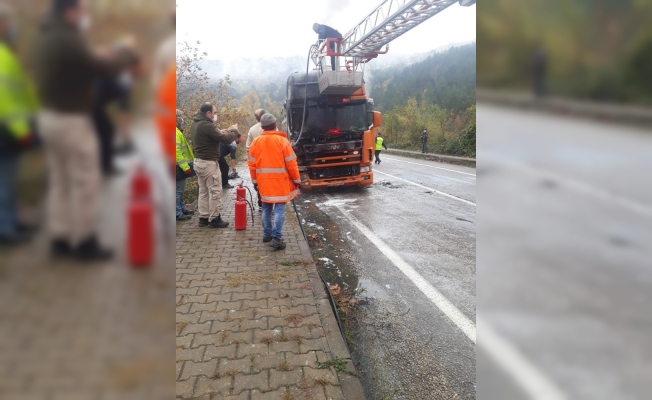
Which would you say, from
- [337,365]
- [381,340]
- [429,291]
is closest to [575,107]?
[337,365]

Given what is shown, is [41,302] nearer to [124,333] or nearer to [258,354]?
[124,333]

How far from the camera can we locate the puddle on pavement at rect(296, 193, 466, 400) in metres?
2.58

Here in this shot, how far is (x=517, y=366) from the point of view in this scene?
650mm

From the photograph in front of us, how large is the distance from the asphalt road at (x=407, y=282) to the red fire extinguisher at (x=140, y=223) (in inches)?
91.1

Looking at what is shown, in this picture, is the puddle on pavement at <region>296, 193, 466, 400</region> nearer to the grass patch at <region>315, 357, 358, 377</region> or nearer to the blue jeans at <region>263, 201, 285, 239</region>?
the grass patch at <region>315, 357, 358, 377</region>

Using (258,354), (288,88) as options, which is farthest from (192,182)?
(258,354)

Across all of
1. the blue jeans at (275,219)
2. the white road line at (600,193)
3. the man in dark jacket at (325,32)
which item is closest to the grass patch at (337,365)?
the white road line at (600,193)

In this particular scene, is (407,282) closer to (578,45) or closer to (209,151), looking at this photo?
(209,151)

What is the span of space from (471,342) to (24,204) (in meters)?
3.08

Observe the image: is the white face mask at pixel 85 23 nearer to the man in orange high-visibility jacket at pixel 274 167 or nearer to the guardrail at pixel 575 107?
the guardrail at pixel 575 107

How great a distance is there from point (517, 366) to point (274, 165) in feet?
14.7

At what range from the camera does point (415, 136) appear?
108ft

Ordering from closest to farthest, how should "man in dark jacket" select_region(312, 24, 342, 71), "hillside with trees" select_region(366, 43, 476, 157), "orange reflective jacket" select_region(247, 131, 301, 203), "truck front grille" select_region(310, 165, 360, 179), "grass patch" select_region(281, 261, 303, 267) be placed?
1. "grass patch" select_region(281, 261, 303, 267)
2. "orange reflective jacket" select_region(247, 131, 301, 203)
3. "truck front grille" select_region(310, 165, 360, 179)
4. "man in dark jacket" select_region(312, 24, 342, 71)
5. "hillside with trees" select_region(366, 43, 476, 157)

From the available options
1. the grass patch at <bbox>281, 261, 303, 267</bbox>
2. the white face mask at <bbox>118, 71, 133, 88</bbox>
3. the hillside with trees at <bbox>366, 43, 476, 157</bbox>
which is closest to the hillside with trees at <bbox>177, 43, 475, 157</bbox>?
the hillside with trees at <bbox>366, 43, 476, 157</bbox>
